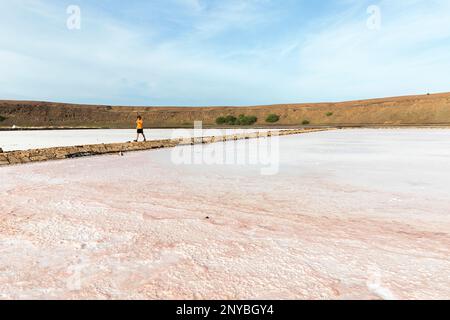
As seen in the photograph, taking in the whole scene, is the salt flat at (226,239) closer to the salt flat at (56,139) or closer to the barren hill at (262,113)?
the salt flat at (56,139)

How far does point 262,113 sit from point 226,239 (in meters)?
97.5

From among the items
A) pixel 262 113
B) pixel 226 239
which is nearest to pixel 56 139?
pixel 226 239

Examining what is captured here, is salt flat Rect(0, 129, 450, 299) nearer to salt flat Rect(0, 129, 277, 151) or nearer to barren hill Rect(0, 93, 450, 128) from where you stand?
salt flat Rect(0, 129, 277, 151)

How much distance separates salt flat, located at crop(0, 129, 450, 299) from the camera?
7.46 ft

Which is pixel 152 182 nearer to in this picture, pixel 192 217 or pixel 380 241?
pixel 192 217

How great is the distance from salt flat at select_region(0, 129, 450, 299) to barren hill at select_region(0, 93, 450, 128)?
207ft

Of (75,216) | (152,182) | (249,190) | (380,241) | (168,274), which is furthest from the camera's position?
(152,182)

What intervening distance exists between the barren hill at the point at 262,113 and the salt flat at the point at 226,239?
207 ft

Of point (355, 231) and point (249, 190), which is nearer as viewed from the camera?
point (355, 231)

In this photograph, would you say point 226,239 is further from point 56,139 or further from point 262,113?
point 262,113
